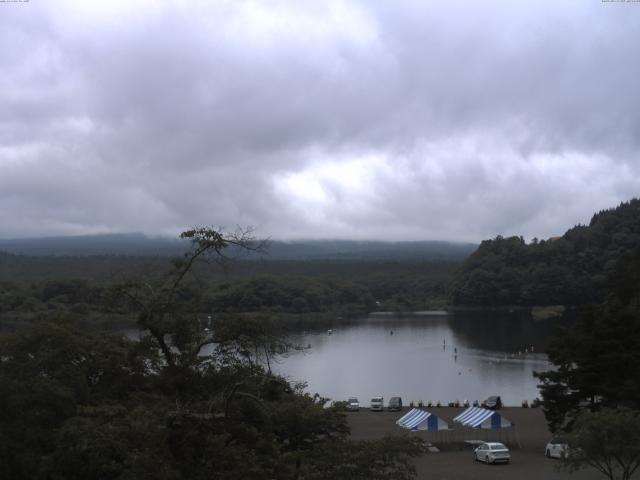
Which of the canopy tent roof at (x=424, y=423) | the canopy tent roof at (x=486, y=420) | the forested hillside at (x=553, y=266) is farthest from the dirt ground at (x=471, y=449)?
the forested hillside at (x=553, y=266)

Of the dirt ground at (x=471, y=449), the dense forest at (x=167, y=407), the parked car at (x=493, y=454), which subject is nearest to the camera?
the dense forest at (x=167, y=407)

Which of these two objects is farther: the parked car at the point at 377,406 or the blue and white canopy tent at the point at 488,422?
the parked car at the point at 377,406

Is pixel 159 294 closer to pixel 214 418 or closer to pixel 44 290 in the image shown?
pixel 214 418

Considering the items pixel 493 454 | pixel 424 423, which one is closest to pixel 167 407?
pixel 493 454

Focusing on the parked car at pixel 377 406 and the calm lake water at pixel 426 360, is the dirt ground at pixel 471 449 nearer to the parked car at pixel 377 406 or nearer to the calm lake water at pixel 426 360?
the parked car at pixel 377 406

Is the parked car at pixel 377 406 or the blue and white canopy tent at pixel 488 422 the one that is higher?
the blue and white canopy tent at pixel 488 422

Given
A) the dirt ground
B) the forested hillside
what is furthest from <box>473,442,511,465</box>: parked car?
the forested hillside

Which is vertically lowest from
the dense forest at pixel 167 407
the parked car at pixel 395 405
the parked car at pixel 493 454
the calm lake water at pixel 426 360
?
the calm lake water at pixel 426 360

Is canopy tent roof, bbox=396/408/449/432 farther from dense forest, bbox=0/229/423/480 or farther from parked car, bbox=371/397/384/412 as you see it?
parked car, bbox=371/397/384/412
